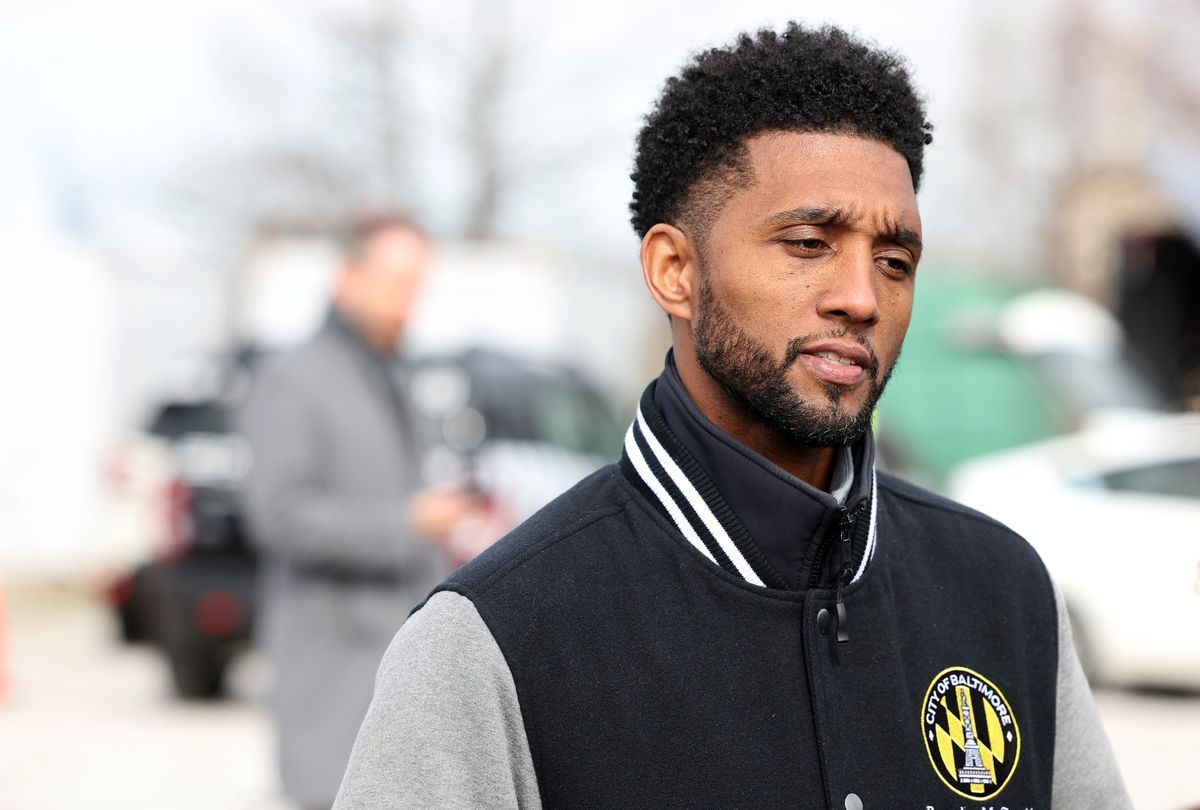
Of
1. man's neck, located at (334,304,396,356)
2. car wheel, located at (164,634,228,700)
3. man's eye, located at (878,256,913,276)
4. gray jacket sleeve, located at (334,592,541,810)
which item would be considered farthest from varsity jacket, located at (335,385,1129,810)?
car wheel, located at (164,634,228,700)

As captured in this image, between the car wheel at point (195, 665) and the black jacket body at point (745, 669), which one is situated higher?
the black jacket body at point (745, 669)

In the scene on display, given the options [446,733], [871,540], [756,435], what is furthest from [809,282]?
[446,733]

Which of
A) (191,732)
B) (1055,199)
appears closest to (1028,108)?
(1055,199)

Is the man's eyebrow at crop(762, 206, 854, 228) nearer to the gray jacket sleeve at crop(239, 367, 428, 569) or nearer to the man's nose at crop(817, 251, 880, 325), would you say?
the man's nose at crop(817, 251, 880, 325)

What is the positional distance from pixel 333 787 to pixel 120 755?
471 centimetres

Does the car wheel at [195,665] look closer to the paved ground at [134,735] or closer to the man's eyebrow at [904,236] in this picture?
the paved ground at [134,735]

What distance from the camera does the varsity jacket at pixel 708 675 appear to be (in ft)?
5.16

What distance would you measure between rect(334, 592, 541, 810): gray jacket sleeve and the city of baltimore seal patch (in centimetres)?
42

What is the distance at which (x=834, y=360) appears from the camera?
1729 millimetres

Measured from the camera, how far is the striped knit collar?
168 centimetres

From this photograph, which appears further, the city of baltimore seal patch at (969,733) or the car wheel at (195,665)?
the car wheel at (195,665)

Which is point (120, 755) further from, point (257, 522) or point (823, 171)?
point (823, 171)

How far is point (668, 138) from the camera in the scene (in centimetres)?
188

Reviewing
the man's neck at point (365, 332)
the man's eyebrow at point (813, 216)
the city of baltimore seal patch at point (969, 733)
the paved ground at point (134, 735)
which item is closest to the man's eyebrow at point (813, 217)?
the man's eyebrow at point (813, 216)
